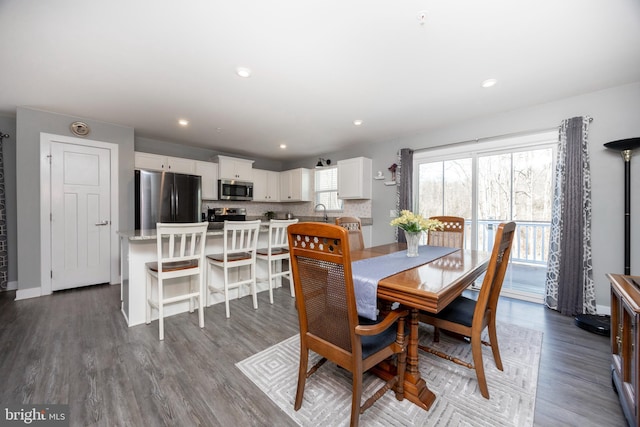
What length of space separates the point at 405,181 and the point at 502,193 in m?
1.30

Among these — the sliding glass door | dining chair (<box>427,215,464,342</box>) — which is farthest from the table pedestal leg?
the sliding glass door

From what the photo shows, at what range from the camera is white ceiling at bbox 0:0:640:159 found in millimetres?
1594

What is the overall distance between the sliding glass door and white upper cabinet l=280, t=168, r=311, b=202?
2468 mm

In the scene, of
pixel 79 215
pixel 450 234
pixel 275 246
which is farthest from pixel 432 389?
pixel 79 215

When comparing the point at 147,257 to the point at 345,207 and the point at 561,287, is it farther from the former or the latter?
the point at 561,287

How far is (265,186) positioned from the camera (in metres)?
5.89

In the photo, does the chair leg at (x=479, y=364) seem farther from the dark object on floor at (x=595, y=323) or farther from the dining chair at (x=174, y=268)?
the dining chair at (x=174, y=268)

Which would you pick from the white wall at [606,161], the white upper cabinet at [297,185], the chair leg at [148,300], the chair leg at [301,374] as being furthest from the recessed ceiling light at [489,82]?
the chair leg at [148,300]

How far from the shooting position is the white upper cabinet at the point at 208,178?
4802mm

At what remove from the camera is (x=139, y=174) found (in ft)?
12.3

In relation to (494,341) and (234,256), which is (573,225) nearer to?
(494,341)

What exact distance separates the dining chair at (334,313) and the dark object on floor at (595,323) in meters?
2.22

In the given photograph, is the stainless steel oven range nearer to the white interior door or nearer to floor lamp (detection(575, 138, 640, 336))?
the white interior door

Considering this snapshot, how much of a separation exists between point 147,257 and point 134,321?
→ 0.63 m
